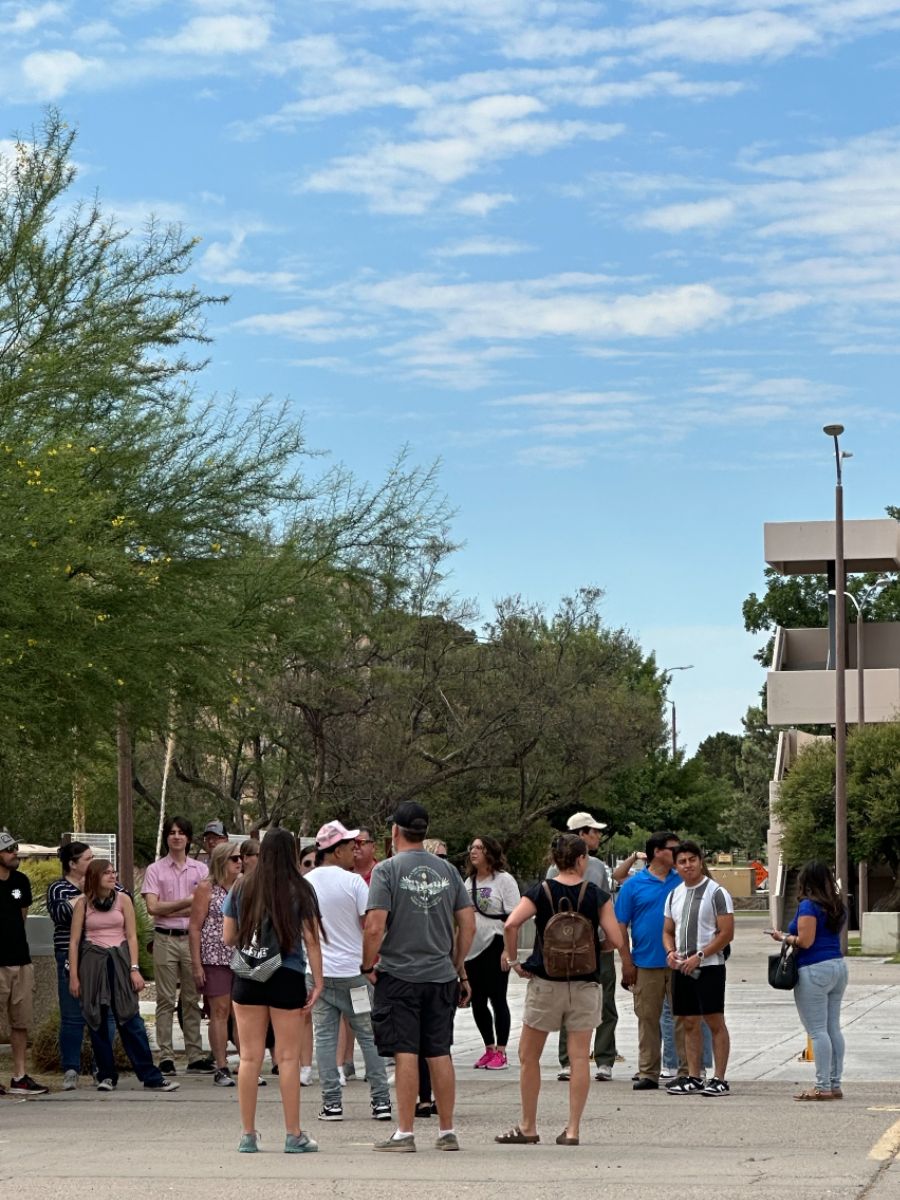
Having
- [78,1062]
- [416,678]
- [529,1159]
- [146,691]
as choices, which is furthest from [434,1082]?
[416,678]

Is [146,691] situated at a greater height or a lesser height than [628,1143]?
greater

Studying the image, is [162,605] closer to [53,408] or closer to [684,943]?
[53,408]

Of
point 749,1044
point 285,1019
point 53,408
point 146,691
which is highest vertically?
point 53,408

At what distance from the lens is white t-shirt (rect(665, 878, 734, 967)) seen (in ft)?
42.6

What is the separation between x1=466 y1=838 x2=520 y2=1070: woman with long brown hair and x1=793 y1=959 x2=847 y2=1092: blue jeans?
8.06 feet

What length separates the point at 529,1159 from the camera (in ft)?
32.4

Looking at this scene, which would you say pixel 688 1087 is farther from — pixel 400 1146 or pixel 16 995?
pixel 16 995

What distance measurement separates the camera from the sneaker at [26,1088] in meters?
13.5

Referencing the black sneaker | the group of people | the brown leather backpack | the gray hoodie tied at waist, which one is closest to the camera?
the group of people

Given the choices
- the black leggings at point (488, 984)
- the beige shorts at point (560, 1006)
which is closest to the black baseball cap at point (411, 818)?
the beige shorts at point (560, 1006)

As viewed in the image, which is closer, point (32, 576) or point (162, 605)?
point (32, 576)

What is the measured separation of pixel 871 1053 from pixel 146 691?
22.6ft

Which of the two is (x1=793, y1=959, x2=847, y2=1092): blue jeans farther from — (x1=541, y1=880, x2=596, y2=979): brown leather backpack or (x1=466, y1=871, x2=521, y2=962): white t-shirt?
(x1=541, y1=880, x2=596, y2=979): brown leather backpack

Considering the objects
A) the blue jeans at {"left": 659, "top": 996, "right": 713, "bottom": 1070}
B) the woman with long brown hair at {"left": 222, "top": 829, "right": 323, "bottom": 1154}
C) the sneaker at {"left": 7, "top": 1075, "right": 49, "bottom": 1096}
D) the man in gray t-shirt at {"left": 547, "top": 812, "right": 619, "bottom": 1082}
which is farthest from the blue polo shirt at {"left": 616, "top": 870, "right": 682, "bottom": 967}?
the sneaker at {"left": 7, "top": 1075, "right": 49, "bottom": 1096}
